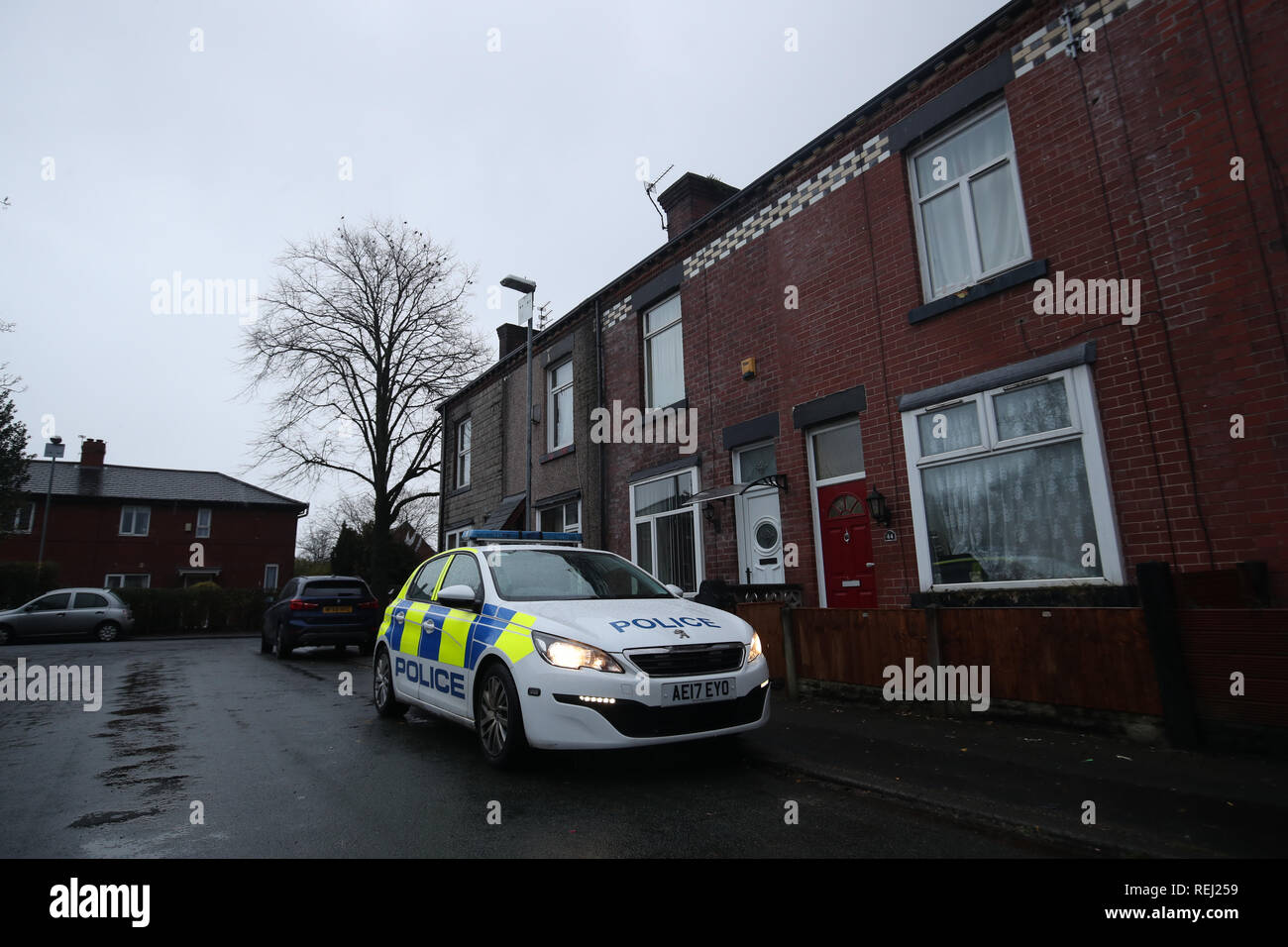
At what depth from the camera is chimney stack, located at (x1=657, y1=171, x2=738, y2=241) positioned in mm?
13266

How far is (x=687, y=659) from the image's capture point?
4.58 m

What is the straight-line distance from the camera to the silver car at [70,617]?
20.1 meters

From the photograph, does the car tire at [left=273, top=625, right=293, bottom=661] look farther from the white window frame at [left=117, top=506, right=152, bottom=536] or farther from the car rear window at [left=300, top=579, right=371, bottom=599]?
the white window frame at [left=117, top=506, right=152, bottom=536]

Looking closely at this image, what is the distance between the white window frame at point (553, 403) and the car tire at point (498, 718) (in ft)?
34.5

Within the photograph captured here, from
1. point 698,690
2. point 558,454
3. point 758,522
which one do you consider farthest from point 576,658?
point 558,454

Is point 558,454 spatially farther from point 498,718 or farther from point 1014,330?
point 498,718

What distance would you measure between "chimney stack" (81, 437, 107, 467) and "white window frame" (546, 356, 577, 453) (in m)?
35.8

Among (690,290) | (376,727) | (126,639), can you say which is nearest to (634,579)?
(376,727)

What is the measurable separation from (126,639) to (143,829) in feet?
79.0

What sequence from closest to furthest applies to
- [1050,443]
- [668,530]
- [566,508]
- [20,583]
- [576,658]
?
[576,658], [1050,443], [668,530], [566,508], [20,583]

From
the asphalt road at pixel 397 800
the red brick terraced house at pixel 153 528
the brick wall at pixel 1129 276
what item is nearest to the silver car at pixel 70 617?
the red brick terraced house at pixel 153 528

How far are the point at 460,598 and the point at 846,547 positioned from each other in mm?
5411

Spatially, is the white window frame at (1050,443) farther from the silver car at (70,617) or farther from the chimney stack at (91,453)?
the chimney stack at (91,453)

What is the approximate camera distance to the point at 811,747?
17.6 ft
